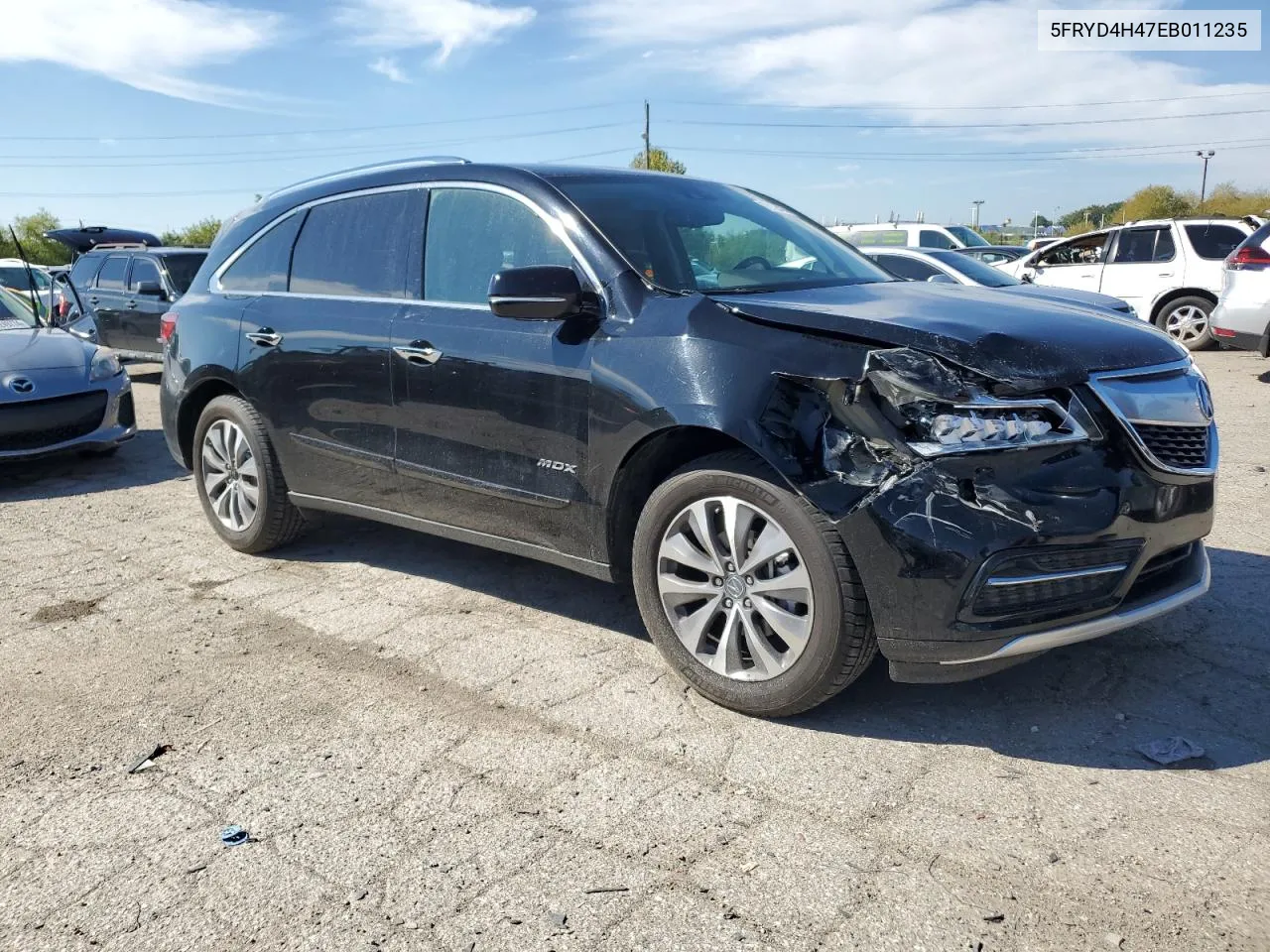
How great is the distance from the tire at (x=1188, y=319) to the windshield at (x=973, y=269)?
355cm

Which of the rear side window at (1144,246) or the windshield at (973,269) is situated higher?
the rear side window at (1144,246)

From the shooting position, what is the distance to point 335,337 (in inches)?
180

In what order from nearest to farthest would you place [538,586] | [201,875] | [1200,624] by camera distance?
1. [201,875]
2. [1200,624]
3. [538,586]

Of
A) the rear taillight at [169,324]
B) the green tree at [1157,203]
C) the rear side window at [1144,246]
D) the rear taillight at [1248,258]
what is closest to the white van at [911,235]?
the rear side window at [1144,246]

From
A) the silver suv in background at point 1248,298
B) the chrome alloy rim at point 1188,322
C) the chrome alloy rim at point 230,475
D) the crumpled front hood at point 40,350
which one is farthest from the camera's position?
the chrome alloy rim at point 1188,322

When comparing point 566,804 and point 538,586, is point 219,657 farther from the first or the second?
point 566,804

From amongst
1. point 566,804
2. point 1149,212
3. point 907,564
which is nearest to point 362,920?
point 566,804

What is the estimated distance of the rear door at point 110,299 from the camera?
13459mm

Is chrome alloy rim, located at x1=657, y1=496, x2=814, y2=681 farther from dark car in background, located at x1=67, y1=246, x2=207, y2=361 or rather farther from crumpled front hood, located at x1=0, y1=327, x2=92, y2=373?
dark car in background, located at x1=67, y1=246, x2=207, y2=361

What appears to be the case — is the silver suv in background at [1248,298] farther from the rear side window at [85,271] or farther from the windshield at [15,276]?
the windshield at [15,276]

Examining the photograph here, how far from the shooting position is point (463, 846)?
8.82 ft

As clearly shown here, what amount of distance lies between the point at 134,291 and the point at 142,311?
0.38m

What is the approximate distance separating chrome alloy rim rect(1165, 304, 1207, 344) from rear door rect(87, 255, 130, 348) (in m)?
13.2

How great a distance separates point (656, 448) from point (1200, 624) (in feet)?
7.32
